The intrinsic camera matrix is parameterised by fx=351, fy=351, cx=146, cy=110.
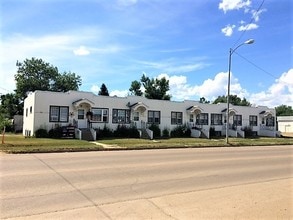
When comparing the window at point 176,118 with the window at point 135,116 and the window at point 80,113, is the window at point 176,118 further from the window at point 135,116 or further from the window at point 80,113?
the window at point 80,113

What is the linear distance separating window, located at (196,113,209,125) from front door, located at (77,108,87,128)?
1618 cm

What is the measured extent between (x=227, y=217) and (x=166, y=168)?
6.75m

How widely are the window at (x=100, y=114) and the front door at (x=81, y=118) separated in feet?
3.43

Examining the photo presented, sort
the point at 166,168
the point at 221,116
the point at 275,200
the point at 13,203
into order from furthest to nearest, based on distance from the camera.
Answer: the point at 221,116 → the point at 166,168 → the point at 275,200 → the point at 13,203

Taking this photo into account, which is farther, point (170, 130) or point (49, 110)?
point (170, 130)

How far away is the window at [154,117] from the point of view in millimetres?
41963

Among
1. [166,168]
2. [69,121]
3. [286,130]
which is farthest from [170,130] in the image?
[286,130]

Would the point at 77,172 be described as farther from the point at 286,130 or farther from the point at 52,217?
the point at 286,130

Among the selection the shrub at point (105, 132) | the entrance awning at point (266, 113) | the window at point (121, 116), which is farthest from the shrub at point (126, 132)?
the entrance awning at point (266, 113)

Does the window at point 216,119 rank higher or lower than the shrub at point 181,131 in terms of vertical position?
higher

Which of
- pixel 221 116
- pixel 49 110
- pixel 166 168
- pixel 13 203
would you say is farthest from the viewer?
pixel 221 116

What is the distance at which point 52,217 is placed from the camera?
22.0 feet

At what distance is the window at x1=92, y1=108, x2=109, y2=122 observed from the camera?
37719mm

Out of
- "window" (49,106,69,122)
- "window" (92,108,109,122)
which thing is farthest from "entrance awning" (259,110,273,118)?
"window" (49,106,69,122)
